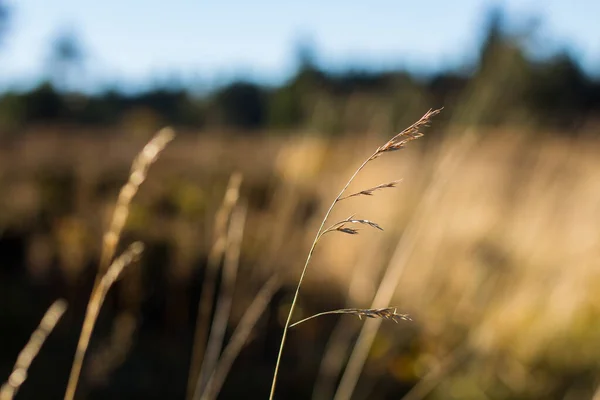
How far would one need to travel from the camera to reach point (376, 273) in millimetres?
3238

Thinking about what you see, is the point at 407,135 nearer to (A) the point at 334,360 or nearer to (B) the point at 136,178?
(B) the point at 136,178

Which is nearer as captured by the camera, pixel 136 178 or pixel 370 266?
pixel 136 178

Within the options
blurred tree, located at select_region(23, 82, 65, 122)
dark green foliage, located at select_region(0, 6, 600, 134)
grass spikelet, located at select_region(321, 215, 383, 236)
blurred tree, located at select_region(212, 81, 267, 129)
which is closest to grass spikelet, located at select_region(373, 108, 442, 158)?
grass spikelet, located at select_region(321, 215, 383, 236)

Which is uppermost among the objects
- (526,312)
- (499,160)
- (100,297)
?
(100,297)

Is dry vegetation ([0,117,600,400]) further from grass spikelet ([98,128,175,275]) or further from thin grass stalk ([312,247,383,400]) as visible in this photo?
grass spikelet ([98,128,175,275])

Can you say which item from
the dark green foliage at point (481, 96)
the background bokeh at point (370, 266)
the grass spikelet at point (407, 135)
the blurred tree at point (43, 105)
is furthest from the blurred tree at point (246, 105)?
the grass spikelet at point (407, 135)

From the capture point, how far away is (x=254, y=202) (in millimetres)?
5051

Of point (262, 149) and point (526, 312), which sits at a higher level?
point (526, 312)

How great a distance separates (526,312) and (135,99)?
30.7m

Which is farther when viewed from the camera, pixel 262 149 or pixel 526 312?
pixel 262 149

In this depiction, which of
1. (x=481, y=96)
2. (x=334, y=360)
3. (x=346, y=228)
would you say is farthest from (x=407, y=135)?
(x=481, y=96)

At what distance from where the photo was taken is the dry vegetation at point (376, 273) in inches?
101

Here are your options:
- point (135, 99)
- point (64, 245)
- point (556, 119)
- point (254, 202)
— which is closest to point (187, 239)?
point (64, 245)

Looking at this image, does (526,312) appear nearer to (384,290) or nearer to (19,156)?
(384,290)
